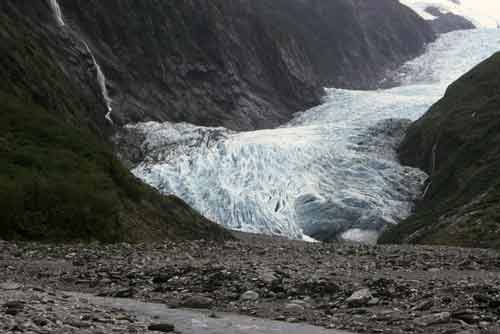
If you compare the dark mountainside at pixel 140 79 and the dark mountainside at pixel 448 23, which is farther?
the dark mountainside at pixel 448 23

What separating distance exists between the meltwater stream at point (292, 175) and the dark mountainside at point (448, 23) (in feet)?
280

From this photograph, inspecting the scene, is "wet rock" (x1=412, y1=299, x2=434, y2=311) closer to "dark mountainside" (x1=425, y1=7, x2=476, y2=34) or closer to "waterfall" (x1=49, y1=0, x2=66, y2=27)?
"waterfall" (x1=49, y1=0, x2=66, y2=27)

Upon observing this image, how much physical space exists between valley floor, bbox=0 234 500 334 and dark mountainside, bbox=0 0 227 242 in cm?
183

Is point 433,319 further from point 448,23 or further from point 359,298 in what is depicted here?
point 448,23

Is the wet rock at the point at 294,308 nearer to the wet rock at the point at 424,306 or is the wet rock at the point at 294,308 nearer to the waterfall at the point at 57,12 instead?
the wet rock at the point at 424,306

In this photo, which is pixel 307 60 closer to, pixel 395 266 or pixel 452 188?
pixel 452 188

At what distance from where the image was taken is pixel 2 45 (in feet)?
103

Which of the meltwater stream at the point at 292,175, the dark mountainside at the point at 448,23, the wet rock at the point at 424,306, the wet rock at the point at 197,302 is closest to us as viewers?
the wet rock at the point at 424,306

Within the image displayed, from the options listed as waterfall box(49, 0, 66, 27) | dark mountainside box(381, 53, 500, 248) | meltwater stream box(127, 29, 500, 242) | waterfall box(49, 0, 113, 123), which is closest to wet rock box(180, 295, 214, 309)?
dark mountainside box(381, 53, 500, 248)

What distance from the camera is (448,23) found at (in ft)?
457

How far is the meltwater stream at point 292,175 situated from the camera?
39.3m

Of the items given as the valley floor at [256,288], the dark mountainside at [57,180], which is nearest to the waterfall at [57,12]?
the dark mountainside at [57,180]

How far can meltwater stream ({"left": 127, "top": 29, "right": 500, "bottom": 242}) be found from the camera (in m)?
39.3

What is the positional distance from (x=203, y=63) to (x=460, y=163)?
3229 cm
